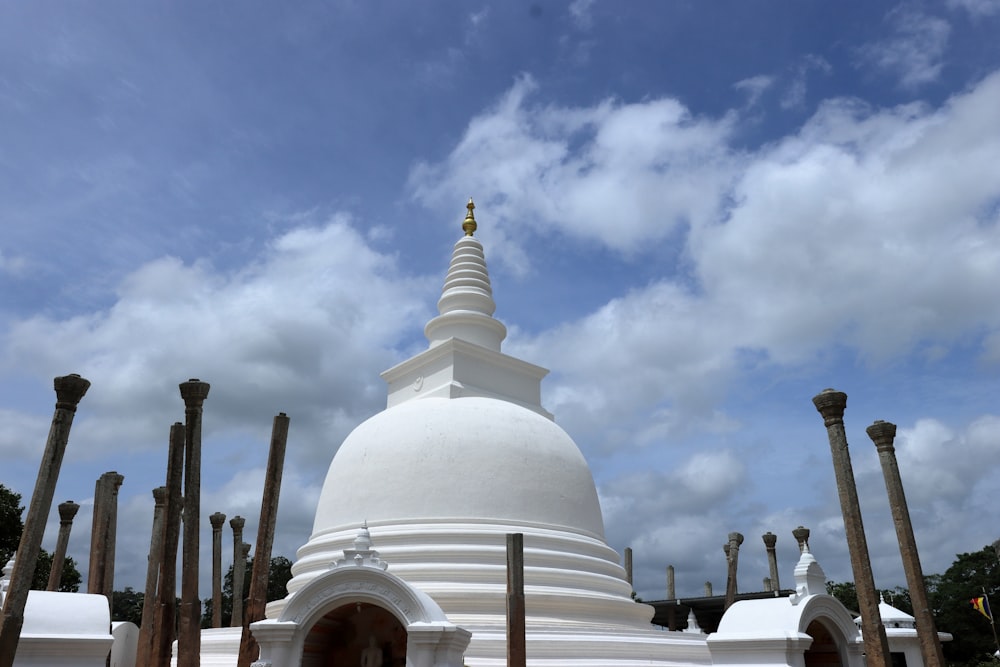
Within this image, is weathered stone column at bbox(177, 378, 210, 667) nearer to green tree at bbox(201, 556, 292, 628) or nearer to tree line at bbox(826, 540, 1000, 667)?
green tree at bbox(201, 556, 292, 628)

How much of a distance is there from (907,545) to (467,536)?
10079 mm

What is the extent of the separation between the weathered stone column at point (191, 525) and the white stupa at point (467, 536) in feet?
Answer: 4.12

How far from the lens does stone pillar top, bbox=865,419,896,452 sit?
698 inches

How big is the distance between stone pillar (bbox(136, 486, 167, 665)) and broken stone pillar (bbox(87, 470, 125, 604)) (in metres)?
1.10

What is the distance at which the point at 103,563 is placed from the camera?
20.5 m

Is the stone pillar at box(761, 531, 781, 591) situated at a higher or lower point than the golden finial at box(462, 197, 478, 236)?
lower

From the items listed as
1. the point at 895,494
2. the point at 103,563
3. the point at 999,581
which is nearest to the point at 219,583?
the point at 103,563

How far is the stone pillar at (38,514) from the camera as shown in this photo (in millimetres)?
12391

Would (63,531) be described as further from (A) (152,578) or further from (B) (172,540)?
(B) (172,540)

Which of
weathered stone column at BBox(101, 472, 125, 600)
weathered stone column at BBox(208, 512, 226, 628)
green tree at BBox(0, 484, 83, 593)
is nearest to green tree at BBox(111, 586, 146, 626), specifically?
green tree at BBox(0, 484, 83, 593)

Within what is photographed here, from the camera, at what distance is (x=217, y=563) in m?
28.9

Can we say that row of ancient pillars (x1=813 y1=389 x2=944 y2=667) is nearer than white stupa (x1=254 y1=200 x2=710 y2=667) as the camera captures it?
Yes

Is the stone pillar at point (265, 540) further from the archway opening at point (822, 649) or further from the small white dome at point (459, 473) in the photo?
the archway opening at point (822, 649)

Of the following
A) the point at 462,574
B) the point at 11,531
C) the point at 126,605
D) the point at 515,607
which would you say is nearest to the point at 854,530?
the point at 515,607
